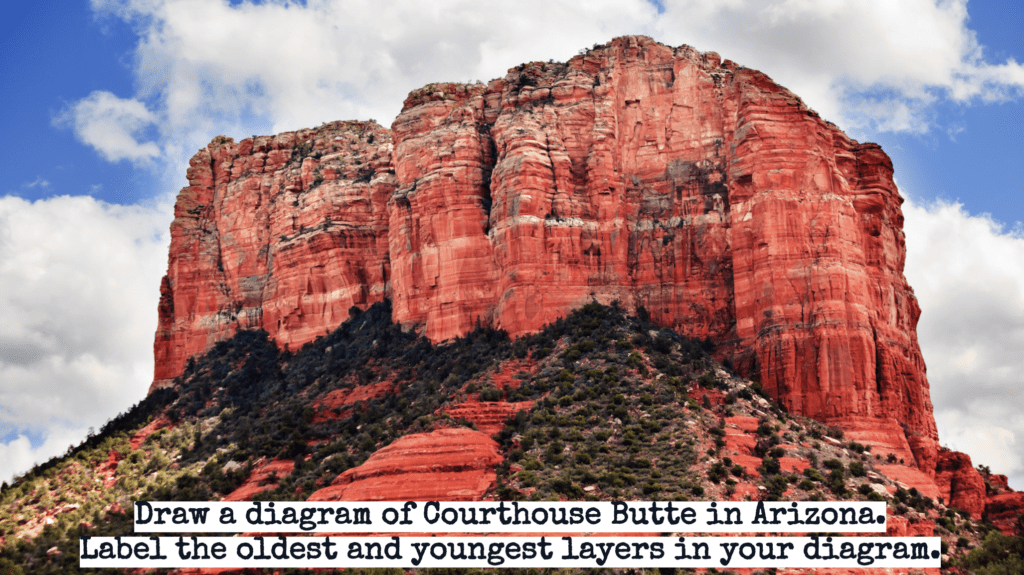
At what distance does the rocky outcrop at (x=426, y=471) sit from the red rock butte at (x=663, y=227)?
1620 cm

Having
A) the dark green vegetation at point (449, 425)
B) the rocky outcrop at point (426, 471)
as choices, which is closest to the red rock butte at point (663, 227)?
the dark green vegetation at point (449, 425)

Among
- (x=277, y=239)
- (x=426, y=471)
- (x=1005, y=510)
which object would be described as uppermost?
(x=277, y=239)

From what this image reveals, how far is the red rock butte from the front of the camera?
70.8m

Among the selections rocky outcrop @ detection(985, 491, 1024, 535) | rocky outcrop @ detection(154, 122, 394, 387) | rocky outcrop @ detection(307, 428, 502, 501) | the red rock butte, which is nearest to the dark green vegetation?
rocky outcrop @ detection(307, 428, 502, 501)

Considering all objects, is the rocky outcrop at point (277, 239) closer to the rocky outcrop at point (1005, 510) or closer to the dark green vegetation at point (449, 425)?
the dark green vegetation at point (449, 425)

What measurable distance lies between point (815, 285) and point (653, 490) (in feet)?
73.0

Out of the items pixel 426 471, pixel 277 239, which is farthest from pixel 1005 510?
pixel 277 239

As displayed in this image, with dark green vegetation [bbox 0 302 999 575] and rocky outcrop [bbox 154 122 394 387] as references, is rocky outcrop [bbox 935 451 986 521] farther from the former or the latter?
rocky outcrop [bbox 154 122 394 387]

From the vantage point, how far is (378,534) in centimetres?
5644

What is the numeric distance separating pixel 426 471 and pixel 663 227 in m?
28.4

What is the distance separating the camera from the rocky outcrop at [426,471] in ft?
192

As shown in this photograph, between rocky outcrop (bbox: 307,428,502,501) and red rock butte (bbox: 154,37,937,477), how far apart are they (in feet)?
53.1

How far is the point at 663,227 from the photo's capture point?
7881 cm

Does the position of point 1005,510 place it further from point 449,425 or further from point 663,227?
point 449,425
